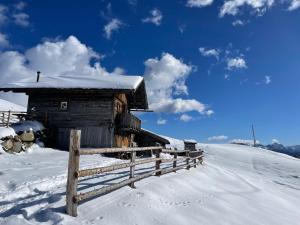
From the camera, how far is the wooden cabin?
→ 2462 cm

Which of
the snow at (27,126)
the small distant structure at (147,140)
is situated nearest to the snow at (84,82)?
the snow at (27,126)

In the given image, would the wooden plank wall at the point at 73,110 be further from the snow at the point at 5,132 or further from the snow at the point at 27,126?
the snow at the point at 5,132

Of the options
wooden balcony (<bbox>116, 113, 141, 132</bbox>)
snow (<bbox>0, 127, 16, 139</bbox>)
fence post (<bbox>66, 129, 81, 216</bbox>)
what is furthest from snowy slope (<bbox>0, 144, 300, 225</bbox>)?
wooden balcony (<bbox>116, 113, 141, 132</bbox>)

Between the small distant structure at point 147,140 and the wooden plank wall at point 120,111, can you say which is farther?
the small distant structure at point 147,140

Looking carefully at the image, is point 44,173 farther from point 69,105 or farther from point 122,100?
point 122,100

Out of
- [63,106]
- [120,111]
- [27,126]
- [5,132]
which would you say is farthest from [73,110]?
[5,132]

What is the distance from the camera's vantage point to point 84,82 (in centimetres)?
2541

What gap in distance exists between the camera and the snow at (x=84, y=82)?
24.0m

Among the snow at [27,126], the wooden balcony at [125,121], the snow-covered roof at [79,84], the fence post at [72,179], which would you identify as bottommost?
the fence post at [72,179]

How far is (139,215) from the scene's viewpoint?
6.43 metres

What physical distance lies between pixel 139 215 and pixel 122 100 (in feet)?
73.1

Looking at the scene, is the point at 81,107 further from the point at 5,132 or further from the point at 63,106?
the point at 5,132

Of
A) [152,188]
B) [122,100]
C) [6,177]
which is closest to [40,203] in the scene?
[152,188]

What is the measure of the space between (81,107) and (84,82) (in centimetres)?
197
